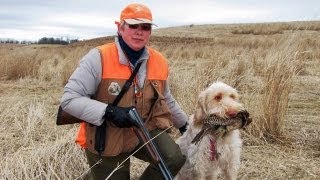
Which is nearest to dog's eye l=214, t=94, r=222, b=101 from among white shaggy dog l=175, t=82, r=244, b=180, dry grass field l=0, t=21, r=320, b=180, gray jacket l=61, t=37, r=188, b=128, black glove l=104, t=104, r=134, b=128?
white shaggy dog l=175, t=82, r=244, b=180

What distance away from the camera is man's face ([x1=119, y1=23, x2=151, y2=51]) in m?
4.13

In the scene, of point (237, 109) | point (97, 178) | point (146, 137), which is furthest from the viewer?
point (97, 178)

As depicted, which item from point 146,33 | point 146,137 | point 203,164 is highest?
point 146,33

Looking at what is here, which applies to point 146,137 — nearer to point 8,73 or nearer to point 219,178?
point 219,178

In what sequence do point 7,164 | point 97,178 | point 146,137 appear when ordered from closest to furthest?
point 146,137, point 97,178, point 7,164

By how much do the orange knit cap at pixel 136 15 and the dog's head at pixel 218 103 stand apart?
0.85 m

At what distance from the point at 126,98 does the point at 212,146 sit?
91 cm

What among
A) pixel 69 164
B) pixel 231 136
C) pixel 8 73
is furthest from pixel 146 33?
pixel 8 73

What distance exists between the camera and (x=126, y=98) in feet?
13.5

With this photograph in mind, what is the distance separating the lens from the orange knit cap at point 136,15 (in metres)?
4.07

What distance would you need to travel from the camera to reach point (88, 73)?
13.2 ft

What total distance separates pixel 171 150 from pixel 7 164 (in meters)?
1.68

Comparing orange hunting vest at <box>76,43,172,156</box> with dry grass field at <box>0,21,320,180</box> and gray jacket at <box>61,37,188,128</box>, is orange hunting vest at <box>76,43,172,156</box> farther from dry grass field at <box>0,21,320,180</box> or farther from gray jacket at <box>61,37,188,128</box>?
dry grass field at <box>0,21,320,180</box>

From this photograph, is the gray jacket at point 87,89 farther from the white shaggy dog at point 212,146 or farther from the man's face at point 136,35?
the white shaggy dog at point 212,146
